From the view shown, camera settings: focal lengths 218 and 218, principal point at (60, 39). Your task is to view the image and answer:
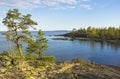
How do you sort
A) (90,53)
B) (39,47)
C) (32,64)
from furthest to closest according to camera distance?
1. (90,53)
2. (39,47)
3. (32,64)

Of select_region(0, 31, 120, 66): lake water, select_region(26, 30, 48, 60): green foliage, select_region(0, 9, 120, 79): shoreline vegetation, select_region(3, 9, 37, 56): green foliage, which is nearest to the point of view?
select_region(0, 9, 120, 79): shoreline vegetation

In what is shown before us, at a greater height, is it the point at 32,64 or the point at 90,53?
the point at 32,64

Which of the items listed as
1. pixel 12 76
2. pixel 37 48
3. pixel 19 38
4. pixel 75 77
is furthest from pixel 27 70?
pixel 37 48

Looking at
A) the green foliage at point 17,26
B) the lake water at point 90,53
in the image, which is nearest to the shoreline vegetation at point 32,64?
the green foliage at point 17,26

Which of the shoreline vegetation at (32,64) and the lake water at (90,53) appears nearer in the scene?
the shoreline vegetation at (32,64)

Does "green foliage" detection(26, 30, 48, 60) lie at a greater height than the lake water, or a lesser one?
greater

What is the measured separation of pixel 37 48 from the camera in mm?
53781

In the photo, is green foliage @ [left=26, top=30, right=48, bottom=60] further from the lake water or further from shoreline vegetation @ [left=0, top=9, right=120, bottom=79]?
the lake water

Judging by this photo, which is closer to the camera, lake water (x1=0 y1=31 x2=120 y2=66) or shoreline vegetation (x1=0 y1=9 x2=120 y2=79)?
shoreline vegetation (x1=0 y1=9 x2=120 y2=79)

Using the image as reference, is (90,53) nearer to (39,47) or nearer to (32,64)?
(39,47)

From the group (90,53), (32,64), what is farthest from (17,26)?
(90,53)

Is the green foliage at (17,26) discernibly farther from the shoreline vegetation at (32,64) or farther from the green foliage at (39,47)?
the green foliage at (39,47)

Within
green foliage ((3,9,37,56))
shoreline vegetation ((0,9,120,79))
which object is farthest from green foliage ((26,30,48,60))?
green foliage ((3,9,37,56))

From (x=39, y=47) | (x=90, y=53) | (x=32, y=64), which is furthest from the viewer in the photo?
(x=90, y=53)
